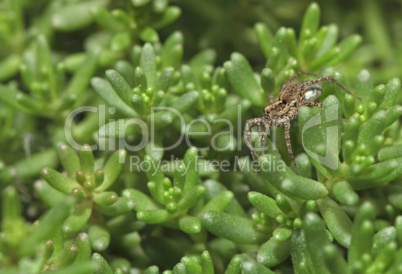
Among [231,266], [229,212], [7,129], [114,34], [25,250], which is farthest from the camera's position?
[114,34]

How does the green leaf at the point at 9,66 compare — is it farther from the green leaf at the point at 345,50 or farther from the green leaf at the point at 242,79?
the green leaf at the point at 345,50

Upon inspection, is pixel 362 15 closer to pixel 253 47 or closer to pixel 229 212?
pixel 253 47

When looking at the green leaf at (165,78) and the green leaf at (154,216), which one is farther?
the green leaf at (165,78)

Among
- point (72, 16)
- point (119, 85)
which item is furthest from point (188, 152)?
point (72, 16)

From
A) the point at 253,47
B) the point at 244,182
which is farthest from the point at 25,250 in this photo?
the point at 253,47

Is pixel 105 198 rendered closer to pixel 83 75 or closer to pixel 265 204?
pixel 265 204

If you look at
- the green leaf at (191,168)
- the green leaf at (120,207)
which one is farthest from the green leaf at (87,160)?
the green leaf at (191,168)

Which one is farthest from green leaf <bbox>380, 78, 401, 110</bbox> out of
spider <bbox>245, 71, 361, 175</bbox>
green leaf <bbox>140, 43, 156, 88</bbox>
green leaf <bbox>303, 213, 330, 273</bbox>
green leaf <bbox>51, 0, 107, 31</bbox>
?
green leaf <bbox>51, 0, 107, 31</bbox>
